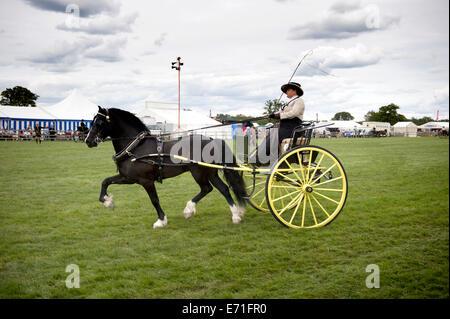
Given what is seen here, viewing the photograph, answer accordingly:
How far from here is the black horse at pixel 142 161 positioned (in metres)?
6.45

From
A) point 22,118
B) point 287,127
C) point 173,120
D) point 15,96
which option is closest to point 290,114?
point 287,127

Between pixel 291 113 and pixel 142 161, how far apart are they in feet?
9.45

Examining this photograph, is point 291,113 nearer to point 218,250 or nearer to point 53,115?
point 218,250

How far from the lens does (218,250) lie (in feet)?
16.9

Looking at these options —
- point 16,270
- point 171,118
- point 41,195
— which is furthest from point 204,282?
point 171,118

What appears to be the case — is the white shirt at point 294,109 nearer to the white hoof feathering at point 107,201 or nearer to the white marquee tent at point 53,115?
the white hoof feathering at point 107,201

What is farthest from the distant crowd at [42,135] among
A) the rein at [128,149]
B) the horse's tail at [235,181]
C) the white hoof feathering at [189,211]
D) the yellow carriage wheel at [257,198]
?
the horse's tail at [235,181]

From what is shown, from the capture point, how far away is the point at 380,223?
634 centimetres

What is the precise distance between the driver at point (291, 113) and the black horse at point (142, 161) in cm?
116

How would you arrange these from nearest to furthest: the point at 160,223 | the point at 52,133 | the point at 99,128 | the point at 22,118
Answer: the point at 160,223 → the point at 99,128 → the point at 22,118 → the point at 52,133

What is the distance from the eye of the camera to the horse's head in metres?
6.44

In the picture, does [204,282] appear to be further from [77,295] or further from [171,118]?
[171,118]
